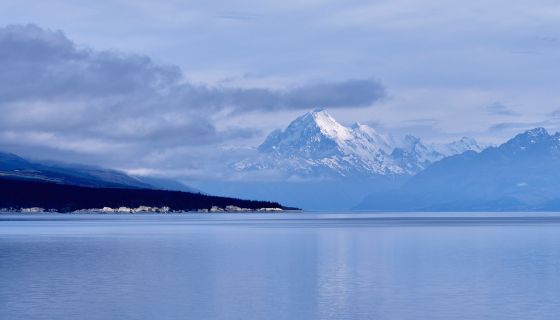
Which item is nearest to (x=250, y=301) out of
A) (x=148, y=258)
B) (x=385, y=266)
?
(x=385, y=266)

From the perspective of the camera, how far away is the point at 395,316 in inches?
2217

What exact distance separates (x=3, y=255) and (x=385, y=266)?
157ft

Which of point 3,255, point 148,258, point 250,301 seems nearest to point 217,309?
point 250,301

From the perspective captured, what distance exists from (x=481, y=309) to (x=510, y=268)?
3150 centimetres

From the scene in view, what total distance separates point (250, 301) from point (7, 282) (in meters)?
24.2

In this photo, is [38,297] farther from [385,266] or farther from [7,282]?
[385,266]

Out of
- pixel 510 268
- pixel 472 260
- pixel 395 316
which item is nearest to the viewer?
pixel 395 316

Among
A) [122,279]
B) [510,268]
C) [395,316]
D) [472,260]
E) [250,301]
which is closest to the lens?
[395,316]

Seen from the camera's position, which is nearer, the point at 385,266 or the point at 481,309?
the point at 481,309

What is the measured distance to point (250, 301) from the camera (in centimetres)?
6375

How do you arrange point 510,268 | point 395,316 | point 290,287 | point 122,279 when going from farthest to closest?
point 510,268 → point 122,279 → point 290,287 → point 395,316

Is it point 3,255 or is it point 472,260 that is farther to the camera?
point 3,255

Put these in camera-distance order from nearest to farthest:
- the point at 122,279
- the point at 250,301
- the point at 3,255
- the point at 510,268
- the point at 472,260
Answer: the point at 250,301, the point at 122,279, the point at 510,268, the point at 472,260, the point at 3,255

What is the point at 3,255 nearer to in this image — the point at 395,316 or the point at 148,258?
the point at 148,258
